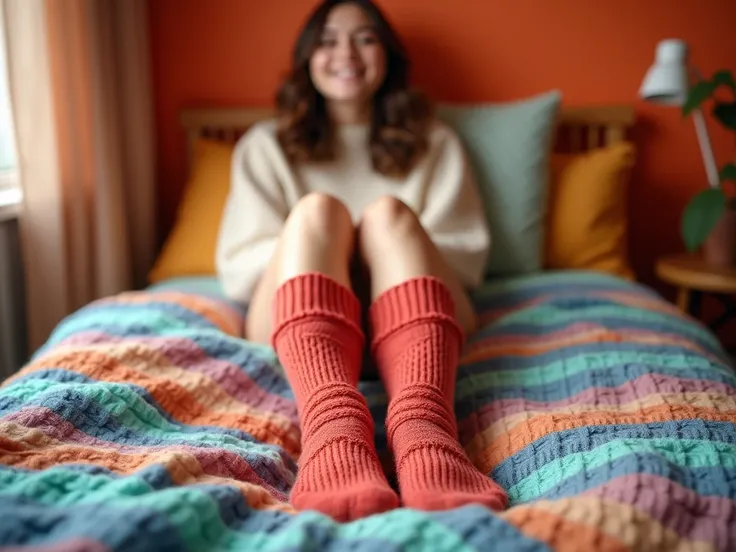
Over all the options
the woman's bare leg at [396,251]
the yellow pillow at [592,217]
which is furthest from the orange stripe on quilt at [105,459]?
the yellow pillow at [592,217]

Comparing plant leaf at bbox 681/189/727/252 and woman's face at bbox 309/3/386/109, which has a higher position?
woman's face at bbox 309/3/386/109

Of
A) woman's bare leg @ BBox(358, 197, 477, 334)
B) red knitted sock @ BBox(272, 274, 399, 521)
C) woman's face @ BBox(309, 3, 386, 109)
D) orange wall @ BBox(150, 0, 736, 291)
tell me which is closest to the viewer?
red knitted sock @ BBox(272, 274, 399, 521)

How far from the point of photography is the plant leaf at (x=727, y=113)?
5.65ft

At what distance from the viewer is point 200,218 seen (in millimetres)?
1855

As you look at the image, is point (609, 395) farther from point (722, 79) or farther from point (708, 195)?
point (722, 79)

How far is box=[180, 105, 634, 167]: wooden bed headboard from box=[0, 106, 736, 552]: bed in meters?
0.58

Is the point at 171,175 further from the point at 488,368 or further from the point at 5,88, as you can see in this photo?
the point at 488,368

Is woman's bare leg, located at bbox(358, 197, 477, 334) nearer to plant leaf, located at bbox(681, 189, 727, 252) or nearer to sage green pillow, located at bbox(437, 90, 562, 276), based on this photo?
sage green pillow, located at bbox(437, 90, 562, 276)

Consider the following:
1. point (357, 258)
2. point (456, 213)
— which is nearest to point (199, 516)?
point (357, 258)

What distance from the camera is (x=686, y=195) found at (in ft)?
6.63

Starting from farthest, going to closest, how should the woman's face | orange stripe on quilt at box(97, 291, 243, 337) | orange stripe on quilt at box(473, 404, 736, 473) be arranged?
the woman's face, orange stripe on quilt at box(97, 291, 243, 337), orange stripe on quilt at box(473, 404, 736, 473)

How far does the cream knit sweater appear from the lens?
5.07 feet

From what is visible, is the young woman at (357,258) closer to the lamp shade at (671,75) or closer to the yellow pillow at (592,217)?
the yellow pillow at (592,217)

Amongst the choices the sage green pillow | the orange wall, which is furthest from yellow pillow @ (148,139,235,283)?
the sage green pillow
